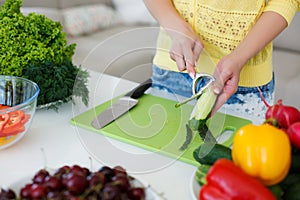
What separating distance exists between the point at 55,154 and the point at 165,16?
1.74ft

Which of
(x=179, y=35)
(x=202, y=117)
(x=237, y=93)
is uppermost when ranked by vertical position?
(x=179, y=35)

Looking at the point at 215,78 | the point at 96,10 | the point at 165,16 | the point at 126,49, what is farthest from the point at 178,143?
the point at 96,10

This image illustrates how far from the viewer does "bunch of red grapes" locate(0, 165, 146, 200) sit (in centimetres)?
67

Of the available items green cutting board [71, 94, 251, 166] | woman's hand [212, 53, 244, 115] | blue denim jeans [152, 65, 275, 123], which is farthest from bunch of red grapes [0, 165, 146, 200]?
blue denim jeans [152, 65, 275, 123]

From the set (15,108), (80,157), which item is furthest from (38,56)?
(80,157)

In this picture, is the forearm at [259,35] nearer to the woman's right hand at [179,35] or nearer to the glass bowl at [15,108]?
the woman's right hand at [179,35]

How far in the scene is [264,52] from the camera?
133 cm

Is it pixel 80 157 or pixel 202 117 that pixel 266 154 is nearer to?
pixel 202 117

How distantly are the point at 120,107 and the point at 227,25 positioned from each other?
400mm

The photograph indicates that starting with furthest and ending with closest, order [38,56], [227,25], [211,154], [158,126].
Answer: [227,25] < [38,56] < [158,126] < [211,154]

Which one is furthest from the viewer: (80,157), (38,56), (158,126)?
(38,56)

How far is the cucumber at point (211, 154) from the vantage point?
0.79m

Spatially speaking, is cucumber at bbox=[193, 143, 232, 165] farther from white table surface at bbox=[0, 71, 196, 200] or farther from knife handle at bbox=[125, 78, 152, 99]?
knife handle at bbox=[125, 78, 152, 99]

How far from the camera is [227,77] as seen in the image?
108 cm
